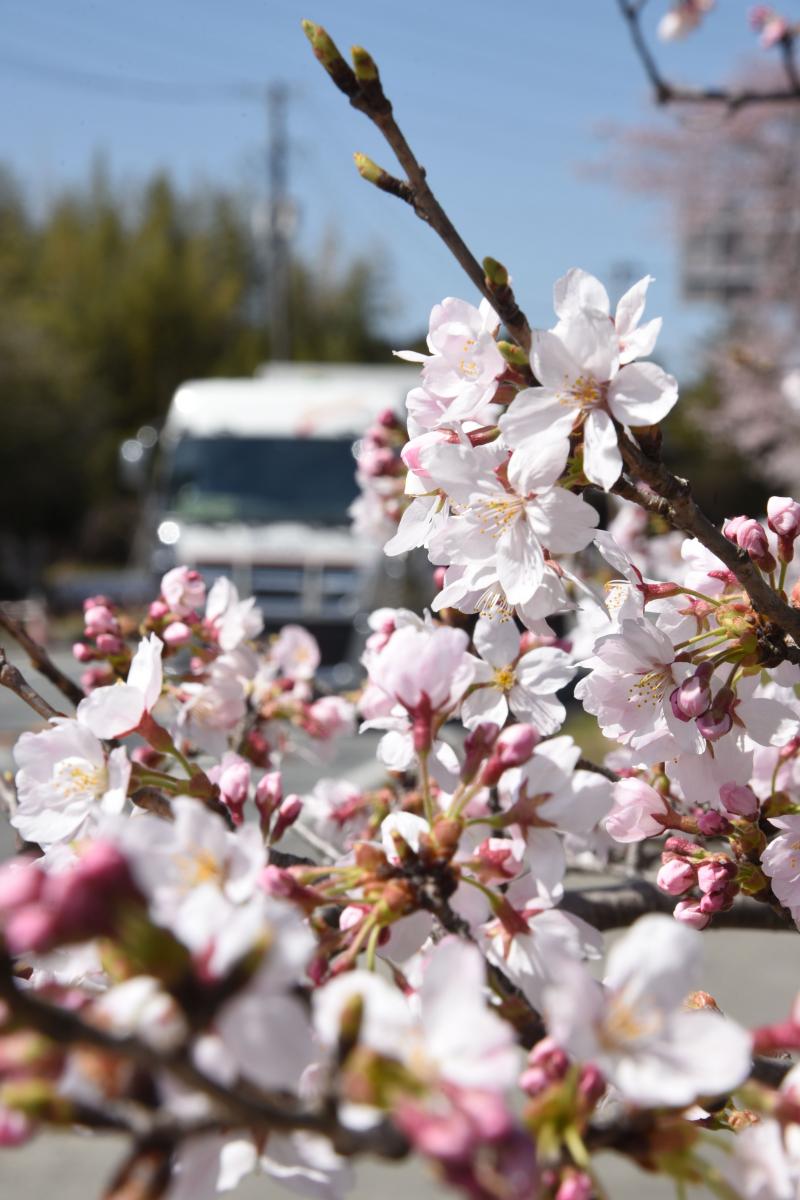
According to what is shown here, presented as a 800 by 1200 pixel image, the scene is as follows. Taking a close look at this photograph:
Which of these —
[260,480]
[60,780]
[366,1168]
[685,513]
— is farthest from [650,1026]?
[260,480]

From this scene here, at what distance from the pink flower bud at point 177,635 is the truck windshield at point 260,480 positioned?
8.26m

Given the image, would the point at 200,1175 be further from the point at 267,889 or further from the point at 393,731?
the point at 393,731

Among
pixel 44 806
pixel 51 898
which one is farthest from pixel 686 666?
pixel 51 898

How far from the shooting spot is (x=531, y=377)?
989mm

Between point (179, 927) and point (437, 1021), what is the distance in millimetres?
134

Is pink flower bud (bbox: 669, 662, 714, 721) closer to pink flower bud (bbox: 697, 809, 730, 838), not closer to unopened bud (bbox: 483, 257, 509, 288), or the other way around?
pink flower bud (bbox: 697, 809, 730, 838)

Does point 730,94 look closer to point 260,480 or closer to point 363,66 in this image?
point 363,66

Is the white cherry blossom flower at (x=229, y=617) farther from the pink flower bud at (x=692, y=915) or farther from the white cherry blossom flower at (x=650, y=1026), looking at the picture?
the white cherry blossom flower at (x=650, y=1026)

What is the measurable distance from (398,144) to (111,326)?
32.3 metres

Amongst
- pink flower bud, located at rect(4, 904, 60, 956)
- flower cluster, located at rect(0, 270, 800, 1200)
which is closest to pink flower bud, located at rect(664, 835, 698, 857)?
flower cluster, located at rect(0, 270, 800, 1200)

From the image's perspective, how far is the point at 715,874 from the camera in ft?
3.62

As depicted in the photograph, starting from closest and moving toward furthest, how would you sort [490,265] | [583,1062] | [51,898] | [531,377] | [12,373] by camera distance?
[51,898] < [583,1062] < [490,265] < [531,377] < [12,373]

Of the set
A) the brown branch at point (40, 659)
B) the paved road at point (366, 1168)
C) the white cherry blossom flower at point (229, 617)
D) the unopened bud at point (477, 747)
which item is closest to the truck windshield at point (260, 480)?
the paved road at point (366, 1168)

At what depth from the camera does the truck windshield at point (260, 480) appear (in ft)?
33.1
